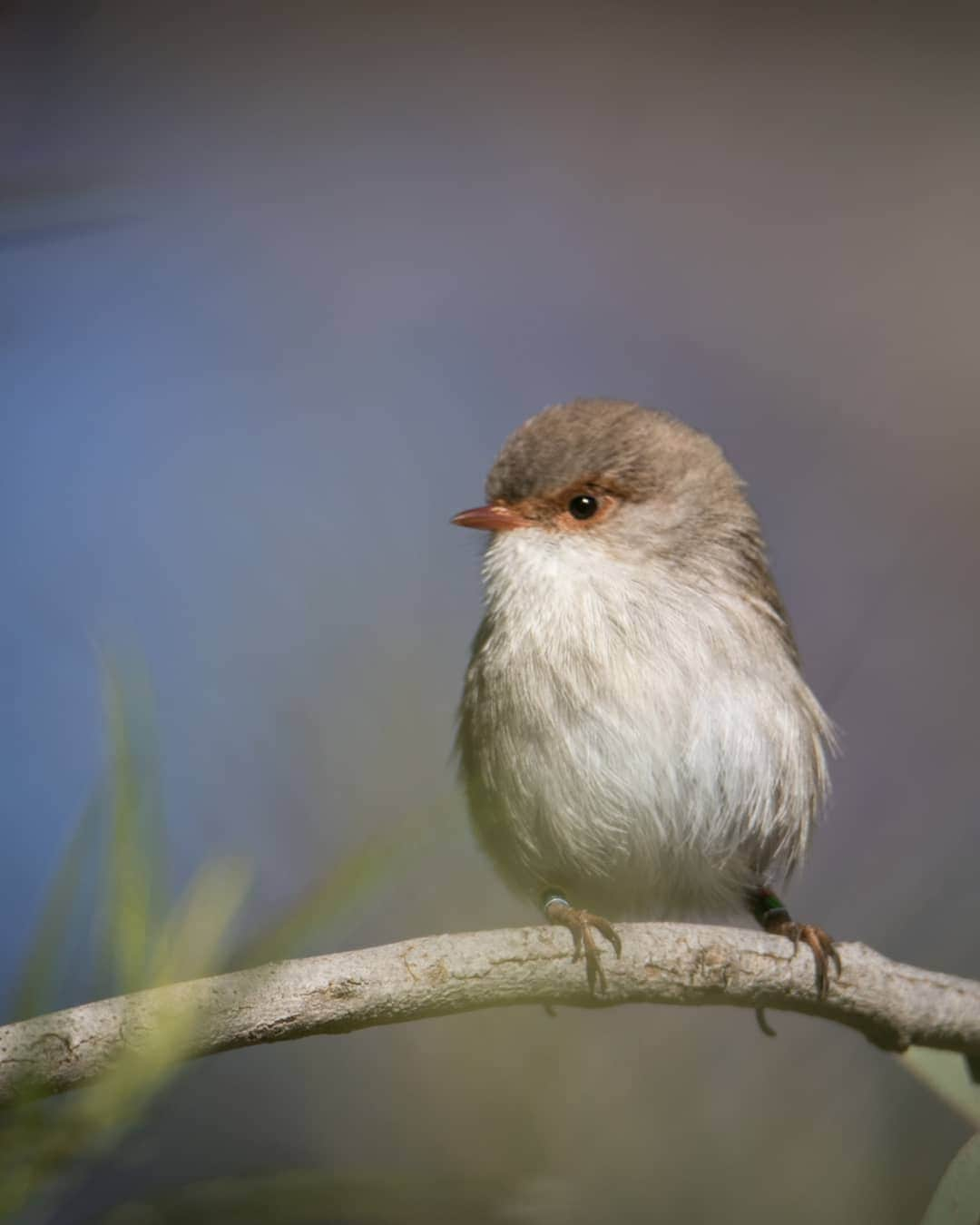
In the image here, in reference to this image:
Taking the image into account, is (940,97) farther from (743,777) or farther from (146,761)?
(146,761)

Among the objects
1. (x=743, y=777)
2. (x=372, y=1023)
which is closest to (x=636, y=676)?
(x=743, y=777)

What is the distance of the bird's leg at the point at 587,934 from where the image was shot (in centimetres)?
67

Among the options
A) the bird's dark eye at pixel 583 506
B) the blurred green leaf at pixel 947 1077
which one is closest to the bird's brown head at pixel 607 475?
the bird's dark eye at pixel 583 506

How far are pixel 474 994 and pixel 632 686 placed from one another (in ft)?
1.29

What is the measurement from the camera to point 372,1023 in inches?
21.4

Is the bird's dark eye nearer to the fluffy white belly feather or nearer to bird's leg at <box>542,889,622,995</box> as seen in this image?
the fluffy white belly feather

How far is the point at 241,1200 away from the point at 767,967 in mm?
429

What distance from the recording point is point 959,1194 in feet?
1.46

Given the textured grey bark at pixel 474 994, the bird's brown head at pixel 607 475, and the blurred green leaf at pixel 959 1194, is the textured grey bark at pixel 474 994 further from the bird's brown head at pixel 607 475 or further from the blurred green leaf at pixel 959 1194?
the bird's brown head at pixel 607 475

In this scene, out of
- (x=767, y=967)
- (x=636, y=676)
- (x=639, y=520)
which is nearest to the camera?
(x=767, y=967)

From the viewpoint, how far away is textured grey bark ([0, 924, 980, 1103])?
40 centimetres

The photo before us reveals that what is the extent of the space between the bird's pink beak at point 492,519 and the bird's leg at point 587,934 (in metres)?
0.34

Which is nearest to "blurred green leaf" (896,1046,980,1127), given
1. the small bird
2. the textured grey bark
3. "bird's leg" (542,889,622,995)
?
the textured grey bark

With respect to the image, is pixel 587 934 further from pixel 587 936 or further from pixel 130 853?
pixel 130 853
